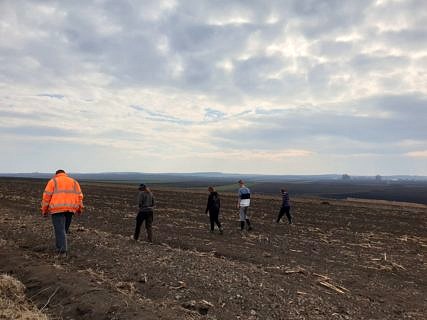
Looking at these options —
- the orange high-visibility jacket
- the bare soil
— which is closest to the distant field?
the bare soil

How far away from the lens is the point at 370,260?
13016 millimetres

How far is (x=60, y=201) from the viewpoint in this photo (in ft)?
34.1

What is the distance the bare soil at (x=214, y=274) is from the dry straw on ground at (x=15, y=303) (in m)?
0.23

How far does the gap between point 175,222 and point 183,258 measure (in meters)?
8.96

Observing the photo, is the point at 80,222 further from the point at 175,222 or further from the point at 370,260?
the point at 370,260

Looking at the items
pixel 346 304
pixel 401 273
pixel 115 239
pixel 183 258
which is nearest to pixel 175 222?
pixel 115 239

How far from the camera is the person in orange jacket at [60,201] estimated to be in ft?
33.9

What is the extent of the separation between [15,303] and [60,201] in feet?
11.5

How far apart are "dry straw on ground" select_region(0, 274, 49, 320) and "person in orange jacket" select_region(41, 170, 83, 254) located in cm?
217

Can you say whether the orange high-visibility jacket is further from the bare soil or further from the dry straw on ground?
the dry straw on ground

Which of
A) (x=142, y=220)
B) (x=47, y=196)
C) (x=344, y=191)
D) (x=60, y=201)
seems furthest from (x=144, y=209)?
(x=344, y=191)

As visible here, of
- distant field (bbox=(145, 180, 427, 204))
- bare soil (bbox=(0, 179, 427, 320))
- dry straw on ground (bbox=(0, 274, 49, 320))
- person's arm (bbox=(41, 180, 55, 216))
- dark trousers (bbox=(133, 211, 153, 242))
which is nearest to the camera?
dry straw on ground (bbox=(0, 274, 49, 320))

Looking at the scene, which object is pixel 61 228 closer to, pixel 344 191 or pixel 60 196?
pixel 60 196

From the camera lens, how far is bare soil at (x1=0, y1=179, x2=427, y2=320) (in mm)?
7457
